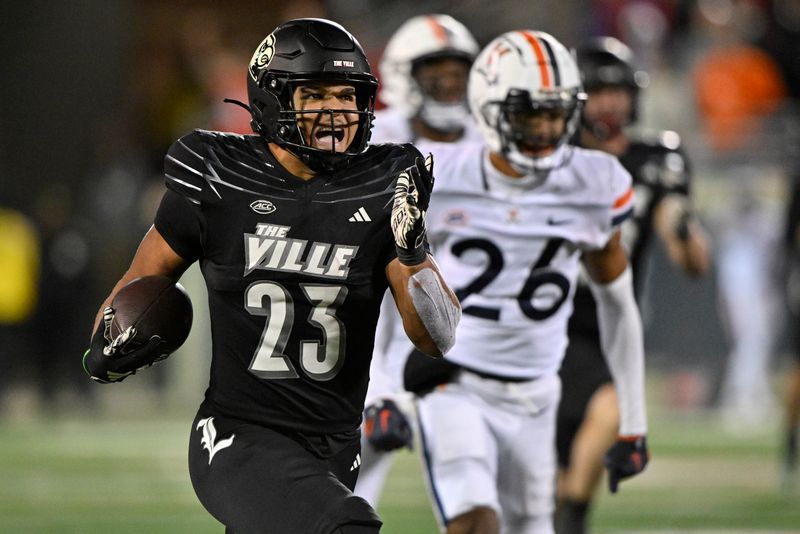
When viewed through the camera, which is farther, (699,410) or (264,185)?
(699,410)

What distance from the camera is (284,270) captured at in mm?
3602

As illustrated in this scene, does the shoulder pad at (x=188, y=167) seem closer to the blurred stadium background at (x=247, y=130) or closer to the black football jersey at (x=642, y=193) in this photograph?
the black football jersey at (x=642, y=193)

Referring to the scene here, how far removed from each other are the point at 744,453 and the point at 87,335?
233 inches

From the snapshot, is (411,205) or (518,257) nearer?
(411,205)

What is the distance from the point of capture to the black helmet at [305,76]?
3.68m

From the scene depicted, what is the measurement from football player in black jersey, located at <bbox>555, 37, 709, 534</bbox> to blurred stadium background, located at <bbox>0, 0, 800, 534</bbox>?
4.49 meters

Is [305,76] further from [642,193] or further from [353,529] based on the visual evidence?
[642,193]

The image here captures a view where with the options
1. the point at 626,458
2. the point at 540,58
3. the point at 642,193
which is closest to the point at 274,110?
the point at 540,58

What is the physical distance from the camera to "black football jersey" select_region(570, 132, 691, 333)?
598cm

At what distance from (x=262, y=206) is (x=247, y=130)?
857 cm

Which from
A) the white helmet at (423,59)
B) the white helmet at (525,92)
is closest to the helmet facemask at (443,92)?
the white helmet at (423,59)

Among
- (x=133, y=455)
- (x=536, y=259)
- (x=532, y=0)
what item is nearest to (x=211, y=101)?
(x=532, y=0)

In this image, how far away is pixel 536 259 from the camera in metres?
4.66

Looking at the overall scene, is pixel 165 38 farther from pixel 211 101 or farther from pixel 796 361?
pixel 796 361
